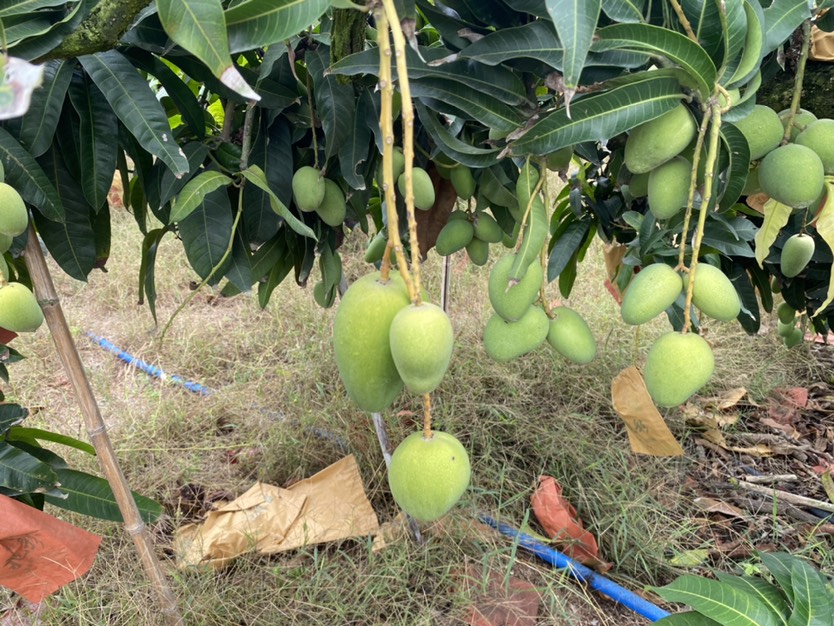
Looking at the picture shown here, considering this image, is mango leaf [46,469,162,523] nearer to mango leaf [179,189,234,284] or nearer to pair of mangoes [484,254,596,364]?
mango leaf [179,189,234,284]

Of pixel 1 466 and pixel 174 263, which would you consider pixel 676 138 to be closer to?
pixel 1 466

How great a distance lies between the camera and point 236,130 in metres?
0.96

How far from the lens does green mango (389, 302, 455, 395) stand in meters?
0.44

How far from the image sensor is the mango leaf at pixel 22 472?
0.98 meters

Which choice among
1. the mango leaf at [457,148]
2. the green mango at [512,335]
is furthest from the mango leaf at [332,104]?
the green mango at [512,335]

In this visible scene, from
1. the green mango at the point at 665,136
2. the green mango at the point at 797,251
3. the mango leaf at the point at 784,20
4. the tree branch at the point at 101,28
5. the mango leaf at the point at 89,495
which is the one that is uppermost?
the tree branch at the point at 101,28

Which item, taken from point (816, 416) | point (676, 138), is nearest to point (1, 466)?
point (676, 138)

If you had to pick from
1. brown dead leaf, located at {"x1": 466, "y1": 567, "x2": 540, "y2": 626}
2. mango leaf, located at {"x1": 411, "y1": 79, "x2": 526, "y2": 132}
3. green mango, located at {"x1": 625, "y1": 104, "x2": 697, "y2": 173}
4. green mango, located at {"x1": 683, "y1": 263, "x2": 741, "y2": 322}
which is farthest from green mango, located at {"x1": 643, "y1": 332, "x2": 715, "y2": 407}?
brown dead leaf, located at {"x1": 466, "y1": 567, "x2": 540, "y2": 626}

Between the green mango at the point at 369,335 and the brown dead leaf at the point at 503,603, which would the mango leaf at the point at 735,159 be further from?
the brown dead leaf at the point at 503,603

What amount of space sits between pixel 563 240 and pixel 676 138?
1.87 ft

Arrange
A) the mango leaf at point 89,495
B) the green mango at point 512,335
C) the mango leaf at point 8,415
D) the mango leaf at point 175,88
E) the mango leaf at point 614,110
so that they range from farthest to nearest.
Answer: the mango leaf at point 89,495, the mango leaf at point 8,415, the mango leaf at point 175,88, the green mango at point 512,335, the mango leaf at point 614,110

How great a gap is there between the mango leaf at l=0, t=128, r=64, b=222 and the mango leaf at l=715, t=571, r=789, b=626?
4.22 ft

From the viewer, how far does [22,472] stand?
3.24 feet

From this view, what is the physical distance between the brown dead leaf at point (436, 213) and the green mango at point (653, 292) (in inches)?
19.0
